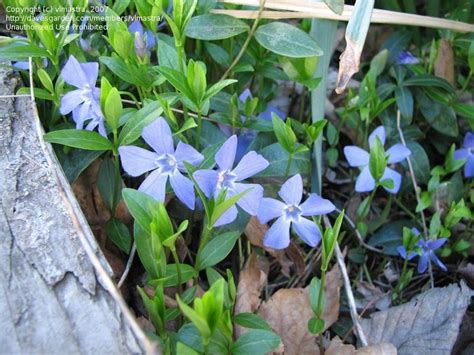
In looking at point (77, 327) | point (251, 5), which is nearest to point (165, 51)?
point (251, 5)

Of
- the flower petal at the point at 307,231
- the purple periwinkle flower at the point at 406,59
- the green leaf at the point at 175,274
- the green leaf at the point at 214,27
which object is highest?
the green leaf at the point at 214,27

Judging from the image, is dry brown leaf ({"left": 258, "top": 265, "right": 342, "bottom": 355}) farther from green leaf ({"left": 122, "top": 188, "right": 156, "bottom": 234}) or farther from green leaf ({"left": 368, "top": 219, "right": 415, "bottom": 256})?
green leaf ({"left": 122, "top": 188, "right": 156, "bottom": 234})

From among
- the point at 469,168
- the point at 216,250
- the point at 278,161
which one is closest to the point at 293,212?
the point at 278,161

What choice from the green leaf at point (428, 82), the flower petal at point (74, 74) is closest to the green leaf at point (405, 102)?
the green leaf at point (428, 82)

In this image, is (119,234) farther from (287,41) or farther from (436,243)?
(436,243)

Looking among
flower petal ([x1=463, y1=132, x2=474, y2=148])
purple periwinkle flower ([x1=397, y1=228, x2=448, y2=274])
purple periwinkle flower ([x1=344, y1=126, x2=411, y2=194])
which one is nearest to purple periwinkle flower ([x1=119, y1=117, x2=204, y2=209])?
purple periwinkle flower ([x1=344, y1=126, x2=411, y2=194])

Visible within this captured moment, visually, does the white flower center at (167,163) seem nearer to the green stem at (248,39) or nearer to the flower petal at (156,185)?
the flower petal at (156,185)

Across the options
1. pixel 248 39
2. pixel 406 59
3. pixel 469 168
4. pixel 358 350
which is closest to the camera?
pixel 358 350
